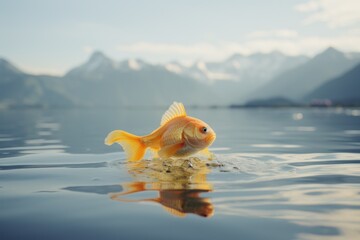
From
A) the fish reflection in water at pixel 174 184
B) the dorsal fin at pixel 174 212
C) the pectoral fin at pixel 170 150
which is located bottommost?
the dorsal fin at pixel 174 212

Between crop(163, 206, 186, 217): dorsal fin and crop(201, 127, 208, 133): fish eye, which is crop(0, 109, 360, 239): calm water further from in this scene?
crop(201, 127, 208, 133): fish eye

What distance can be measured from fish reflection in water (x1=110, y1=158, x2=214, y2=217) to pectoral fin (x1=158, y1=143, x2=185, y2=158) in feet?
1.93

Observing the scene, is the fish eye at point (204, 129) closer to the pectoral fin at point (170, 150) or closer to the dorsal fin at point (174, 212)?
the pectoral fin at point (170, 150)

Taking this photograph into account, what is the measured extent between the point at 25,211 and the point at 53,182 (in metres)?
3.31

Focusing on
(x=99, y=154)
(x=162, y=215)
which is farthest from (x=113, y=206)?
(x=99, y=154)

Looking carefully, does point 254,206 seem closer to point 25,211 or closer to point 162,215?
point 162,215

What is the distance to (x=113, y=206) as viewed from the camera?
7938mm

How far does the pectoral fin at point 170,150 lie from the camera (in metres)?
11.4

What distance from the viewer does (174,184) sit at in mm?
9930

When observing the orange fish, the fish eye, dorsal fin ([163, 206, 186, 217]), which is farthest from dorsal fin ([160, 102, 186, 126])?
dorsal fin ([163, 206, 186, 217])

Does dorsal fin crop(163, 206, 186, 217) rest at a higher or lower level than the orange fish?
lower

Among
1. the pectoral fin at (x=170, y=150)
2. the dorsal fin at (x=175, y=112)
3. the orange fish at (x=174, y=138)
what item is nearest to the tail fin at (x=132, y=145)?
the orange fish at (x=174, y=138)

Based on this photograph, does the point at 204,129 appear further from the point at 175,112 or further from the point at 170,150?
the point at 175,112

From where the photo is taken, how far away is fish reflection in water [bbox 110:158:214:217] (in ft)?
25.3
